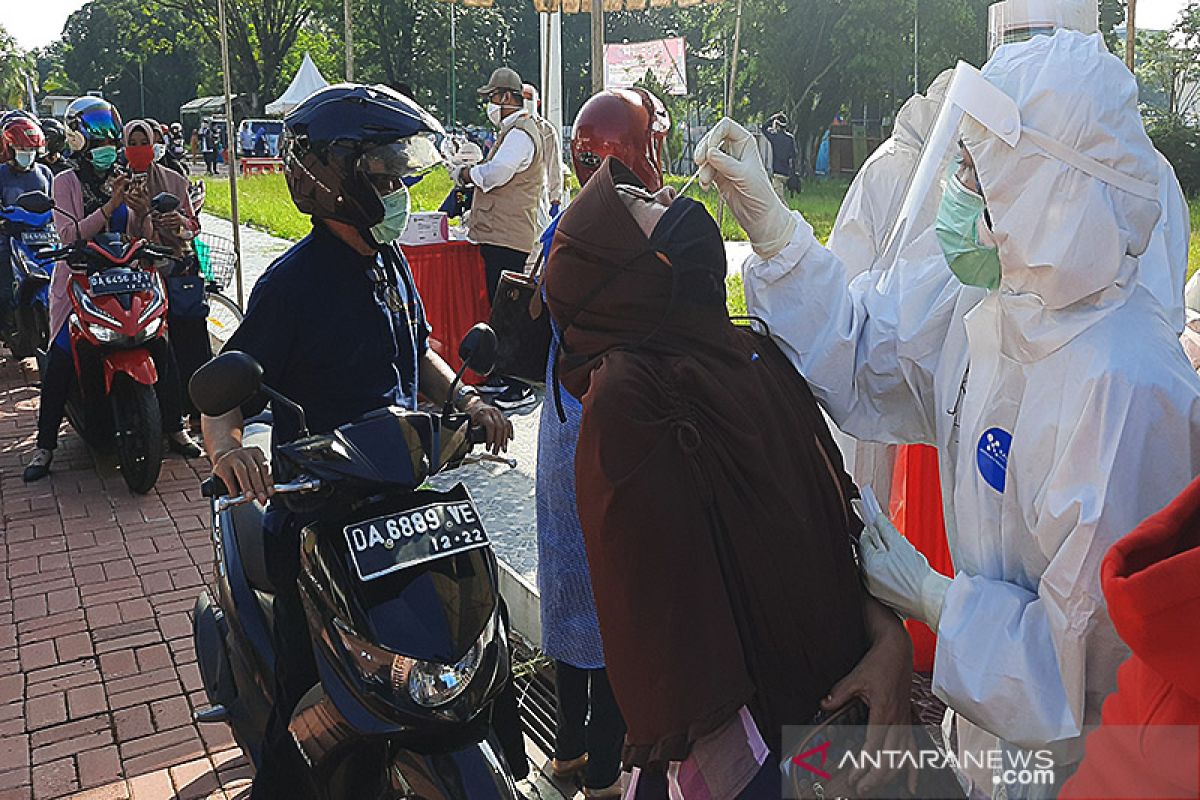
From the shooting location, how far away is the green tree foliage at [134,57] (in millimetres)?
58344

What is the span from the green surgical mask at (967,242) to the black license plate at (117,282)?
487cm

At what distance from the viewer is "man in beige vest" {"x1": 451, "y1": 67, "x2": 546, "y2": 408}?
7102mm

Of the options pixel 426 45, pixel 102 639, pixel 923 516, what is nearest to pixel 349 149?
pixel 923 516

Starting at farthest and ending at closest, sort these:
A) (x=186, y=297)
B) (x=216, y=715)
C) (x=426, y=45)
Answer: (x=426, y=45) → (x=186, y=297) → (x=216, y=715)

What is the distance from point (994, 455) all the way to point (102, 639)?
12.0 feet

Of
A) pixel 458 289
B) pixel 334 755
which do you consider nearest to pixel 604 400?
pixel 334 755

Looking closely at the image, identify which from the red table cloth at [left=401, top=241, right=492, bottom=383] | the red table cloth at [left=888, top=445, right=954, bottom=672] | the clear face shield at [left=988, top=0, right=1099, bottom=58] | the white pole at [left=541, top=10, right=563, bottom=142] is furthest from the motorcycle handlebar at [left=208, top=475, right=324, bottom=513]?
the white pole at [left=541, top=10, right=563, bottom=142]

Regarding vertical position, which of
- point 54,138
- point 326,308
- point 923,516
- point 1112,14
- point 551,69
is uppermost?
point 1112,14

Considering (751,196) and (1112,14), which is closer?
(751,196)

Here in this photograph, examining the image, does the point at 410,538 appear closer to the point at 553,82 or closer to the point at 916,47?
the point at 553,82

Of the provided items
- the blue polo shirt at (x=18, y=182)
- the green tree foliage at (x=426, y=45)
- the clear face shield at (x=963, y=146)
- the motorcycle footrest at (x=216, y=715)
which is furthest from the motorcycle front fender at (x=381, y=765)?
the green tree foliage at (x=426, y=45)

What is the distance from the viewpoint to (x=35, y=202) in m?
5.73

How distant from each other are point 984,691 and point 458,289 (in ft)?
21.2

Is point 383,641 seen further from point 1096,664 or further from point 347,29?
point 347,29
